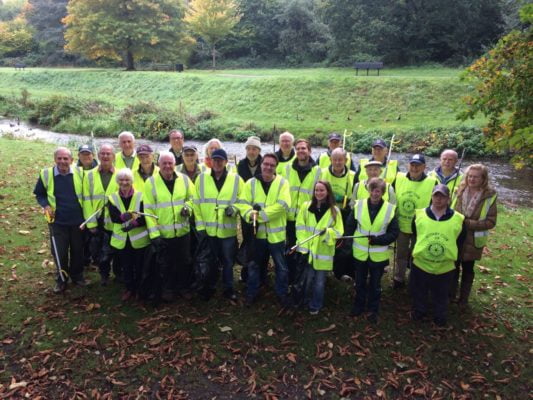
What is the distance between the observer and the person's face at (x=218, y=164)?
6375mm

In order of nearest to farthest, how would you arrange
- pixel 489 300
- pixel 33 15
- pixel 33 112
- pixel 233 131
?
pixel 489 300, pixel 233 131, pixel 33 112, pixel 33 15

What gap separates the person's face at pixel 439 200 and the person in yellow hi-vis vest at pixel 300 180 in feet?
5.96

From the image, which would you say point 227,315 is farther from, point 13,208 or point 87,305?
point 13,208

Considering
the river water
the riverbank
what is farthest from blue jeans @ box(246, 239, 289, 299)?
the riverbank

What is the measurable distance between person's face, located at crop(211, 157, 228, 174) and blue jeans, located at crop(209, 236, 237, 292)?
1.00 metres

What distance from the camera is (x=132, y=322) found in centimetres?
635

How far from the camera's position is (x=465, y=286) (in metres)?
6.79

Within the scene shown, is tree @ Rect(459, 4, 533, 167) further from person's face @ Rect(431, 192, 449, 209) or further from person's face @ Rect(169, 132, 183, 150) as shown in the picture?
person's face @ Rect(169, 132, 183, 150)

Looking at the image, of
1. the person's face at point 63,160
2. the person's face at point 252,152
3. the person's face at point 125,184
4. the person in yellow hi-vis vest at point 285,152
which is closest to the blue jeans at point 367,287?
the person in yellow hi-vis vest at point 285,152

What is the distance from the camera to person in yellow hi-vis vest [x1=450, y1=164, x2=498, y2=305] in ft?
20.2

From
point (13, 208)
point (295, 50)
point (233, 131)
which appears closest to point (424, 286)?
point (13, 208)

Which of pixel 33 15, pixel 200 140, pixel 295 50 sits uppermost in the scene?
pixel 33 15

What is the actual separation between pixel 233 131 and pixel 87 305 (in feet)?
64.2

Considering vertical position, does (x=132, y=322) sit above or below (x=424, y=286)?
below
